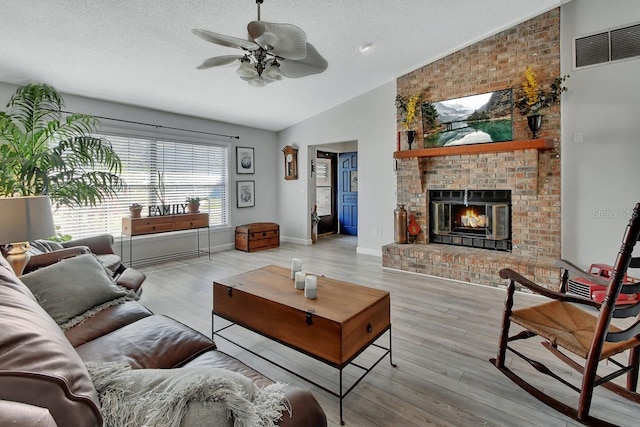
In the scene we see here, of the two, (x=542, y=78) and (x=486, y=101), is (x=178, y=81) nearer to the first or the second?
(x=486, y=101)

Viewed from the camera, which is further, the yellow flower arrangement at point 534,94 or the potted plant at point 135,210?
the potted plant at point 135,210

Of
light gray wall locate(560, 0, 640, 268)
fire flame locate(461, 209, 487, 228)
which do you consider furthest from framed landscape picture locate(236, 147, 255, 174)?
light gray wall locate(560, 0, 640, 268)

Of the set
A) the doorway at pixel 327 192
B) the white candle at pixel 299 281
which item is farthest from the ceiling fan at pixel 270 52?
the doorway at pixel 327 192

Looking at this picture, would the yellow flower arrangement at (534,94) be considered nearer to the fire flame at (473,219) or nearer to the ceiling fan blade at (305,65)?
the fire flame at (473,219)

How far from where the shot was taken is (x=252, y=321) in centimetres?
215

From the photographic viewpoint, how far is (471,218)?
15.0 ft

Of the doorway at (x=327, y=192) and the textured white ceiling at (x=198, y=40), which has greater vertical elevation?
the textured white ceiling at (x=198, y=40)

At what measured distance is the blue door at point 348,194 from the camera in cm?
784

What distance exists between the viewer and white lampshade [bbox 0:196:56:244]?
73.9 inches

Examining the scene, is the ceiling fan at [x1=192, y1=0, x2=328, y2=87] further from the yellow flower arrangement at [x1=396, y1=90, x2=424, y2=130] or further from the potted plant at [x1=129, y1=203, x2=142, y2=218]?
the potted plant at [x1=129, y1=203, x2=142, y2=218]

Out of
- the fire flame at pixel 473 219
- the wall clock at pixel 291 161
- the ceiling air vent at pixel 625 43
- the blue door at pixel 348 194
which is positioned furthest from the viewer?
the blue door at pixel 348 194

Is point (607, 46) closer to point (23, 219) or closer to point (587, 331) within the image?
point (587, 331)

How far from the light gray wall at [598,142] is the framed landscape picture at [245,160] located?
16.9 feet

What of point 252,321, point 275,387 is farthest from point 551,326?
point 252,321
